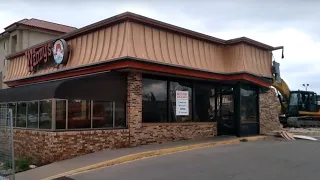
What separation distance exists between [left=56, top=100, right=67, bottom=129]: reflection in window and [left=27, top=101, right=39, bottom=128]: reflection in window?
1.54 metres

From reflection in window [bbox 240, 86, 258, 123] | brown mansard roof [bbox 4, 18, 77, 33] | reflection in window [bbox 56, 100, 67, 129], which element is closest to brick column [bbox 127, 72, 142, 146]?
reflection in window [bbox 56, 100, 67, 129]

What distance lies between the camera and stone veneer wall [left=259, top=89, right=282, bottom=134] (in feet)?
70.6

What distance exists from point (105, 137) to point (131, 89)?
2.26 metres

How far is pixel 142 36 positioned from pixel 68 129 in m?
4.80

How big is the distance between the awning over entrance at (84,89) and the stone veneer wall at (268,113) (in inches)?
392

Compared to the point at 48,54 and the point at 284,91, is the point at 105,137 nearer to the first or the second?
the point at 48,54

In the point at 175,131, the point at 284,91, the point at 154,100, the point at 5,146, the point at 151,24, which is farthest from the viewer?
the point at 284,91

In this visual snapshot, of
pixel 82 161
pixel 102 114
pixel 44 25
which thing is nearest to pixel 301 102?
pixel 102 114

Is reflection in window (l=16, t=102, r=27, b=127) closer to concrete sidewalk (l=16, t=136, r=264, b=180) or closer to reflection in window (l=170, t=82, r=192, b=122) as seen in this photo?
concrete sidewalk (l=16, t=136, r=264, b=180)

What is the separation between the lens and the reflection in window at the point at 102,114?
560 inches

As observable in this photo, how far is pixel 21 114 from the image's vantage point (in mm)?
15922

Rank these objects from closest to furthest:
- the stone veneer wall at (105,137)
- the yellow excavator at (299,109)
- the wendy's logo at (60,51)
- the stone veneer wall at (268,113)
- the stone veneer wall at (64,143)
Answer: the stone veneer wall at (64,143) < the stone veneer wall at (105,137) < the wendy's logo at (60,51) < the stone veneer wall at (268,113) < the yellow excavator at (299,109)

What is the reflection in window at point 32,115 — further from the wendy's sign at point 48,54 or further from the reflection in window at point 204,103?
the reflection in window at point 204,103

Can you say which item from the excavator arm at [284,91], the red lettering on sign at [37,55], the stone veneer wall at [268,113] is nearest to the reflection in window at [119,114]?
the red lettering on sign at [37,55]
